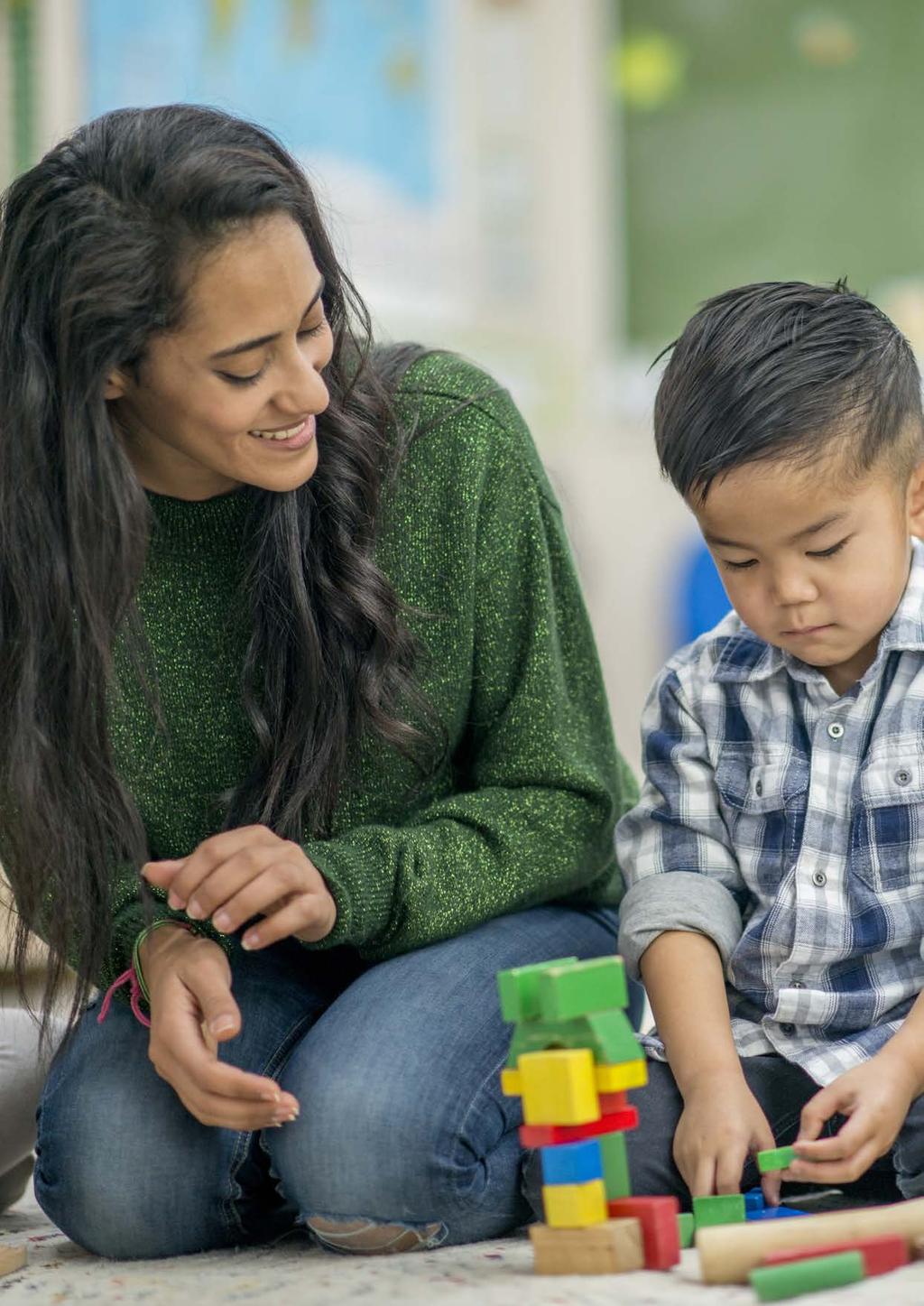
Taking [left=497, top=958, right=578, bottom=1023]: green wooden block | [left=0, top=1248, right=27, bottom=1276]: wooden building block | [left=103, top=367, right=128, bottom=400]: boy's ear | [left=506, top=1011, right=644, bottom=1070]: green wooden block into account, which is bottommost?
[left=0, top=1248, right=27, bottom=1276]: wooden building block

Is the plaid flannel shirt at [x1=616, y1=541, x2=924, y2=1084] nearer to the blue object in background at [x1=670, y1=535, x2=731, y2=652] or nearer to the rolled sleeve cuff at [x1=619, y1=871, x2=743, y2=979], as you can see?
the rolled sleeve cuff at [x1=619, y1=871, x2=743, y2=979]

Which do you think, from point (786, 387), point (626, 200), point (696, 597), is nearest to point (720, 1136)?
point (786, 387)

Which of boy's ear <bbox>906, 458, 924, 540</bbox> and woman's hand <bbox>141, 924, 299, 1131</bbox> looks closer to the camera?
woman's hand <bbox>141, 924, 299, 1131</bbox>

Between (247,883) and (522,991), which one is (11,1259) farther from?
(522,991)

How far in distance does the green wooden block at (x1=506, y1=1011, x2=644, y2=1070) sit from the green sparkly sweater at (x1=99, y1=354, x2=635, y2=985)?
0.30 meters

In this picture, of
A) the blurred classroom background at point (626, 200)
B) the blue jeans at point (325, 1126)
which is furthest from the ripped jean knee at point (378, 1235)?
the blurred classroom background at point (626, 200)

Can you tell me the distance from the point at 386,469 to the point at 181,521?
16cm

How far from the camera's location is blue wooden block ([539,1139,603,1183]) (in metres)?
0.88

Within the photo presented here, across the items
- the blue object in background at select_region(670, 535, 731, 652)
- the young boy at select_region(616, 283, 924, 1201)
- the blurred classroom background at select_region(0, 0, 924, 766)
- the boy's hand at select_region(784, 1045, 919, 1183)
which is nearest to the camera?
the boy's hand at select_region(784, 1045, 919, 1183)

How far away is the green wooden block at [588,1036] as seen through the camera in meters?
0.87

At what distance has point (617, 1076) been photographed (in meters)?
0.88

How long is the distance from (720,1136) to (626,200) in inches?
144

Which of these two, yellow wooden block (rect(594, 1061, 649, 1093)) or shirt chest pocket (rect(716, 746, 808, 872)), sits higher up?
shirt chest pocket (rect(716, 746, 808, 872))

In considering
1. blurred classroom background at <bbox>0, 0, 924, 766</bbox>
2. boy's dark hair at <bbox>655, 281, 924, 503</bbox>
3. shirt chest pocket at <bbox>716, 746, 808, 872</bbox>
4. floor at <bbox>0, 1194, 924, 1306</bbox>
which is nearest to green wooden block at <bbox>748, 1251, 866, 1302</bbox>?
floor at <bbox>0, 1194, 924, 1306</bbox>
